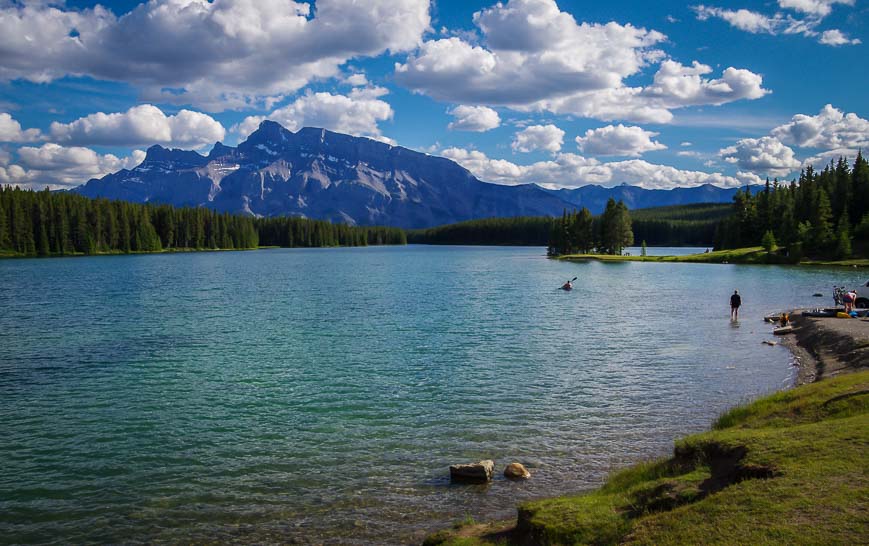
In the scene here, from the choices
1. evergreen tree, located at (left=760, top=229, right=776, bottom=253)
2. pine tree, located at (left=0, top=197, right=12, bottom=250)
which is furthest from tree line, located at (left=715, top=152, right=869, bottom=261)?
pine tree, located at (left=0, top=197, right=12, bottom=250)

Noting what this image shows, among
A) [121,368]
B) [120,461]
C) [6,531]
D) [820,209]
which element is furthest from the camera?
[820,209]

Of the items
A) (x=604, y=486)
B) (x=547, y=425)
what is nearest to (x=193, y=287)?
(x=547, y=425)

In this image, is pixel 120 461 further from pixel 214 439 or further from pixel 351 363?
pixel 351 363

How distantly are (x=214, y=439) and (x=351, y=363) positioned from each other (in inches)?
592

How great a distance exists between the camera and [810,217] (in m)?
161

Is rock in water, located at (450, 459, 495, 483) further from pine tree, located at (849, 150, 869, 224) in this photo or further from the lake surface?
pine tree, located at (849, 150, 869, 224)

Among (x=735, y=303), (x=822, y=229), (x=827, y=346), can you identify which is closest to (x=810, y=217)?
(x=822, y=229)

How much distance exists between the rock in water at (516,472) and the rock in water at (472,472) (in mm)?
651

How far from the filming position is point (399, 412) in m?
28.4

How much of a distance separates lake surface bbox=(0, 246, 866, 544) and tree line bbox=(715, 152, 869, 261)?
106m

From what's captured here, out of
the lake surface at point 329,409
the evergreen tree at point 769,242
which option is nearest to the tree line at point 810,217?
the evergreen tree at point 769,242

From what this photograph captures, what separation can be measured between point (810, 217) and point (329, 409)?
173956 mm

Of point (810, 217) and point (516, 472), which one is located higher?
point (810, 217)

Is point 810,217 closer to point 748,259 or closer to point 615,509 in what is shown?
point 748,259
